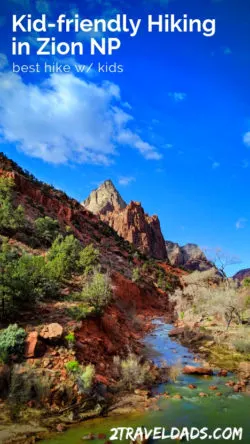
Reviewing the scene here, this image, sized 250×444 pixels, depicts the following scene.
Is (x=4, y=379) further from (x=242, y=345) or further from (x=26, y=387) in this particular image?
(x=242, y=345)

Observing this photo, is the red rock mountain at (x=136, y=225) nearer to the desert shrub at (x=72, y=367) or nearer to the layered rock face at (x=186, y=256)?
the layered rock face at (x=186, y=256)

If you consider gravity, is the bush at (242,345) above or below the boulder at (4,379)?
above

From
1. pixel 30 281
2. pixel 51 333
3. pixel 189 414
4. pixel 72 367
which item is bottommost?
pixel 189 414

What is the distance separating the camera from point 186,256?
151500 millimetres

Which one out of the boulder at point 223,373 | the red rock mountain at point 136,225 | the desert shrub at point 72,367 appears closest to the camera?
the desert shrub at point 72,367

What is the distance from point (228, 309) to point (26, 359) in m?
→ 19.3

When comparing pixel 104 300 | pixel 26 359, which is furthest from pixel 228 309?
pixel 26 359

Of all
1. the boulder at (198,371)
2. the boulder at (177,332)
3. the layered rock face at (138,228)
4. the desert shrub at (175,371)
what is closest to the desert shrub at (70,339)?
the desert shrub at (175,371)

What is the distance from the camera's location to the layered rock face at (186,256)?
14166cm

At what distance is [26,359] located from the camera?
13602 mm

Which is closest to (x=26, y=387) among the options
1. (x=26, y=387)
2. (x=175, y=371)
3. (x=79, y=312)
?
(x=26, y=387)

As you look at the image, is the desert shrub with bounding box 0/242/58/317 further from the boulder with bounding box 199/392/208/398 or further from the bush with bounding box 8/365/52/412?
the boulder with bounding box 199/392/208/398

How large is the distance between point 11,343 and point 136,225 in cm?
11310

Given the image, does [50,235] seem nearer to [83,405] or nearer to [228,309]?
[228,309]
